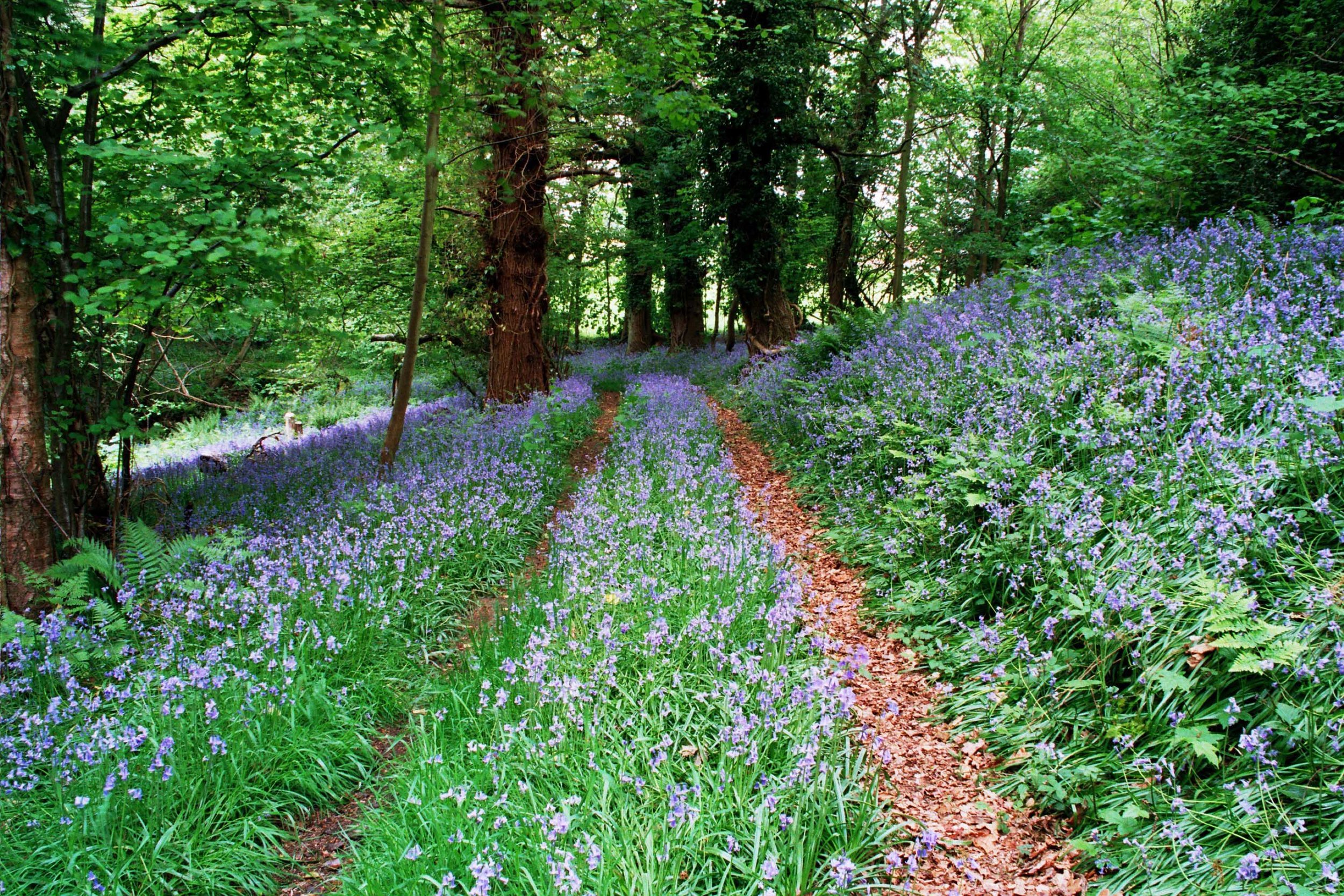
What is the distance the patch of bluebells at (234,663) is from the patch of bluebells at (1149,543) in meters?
3.53

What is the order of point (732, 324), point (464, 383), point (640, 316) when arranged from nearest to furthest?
point (464, 383)
point (732, 324)
point (640, 316)

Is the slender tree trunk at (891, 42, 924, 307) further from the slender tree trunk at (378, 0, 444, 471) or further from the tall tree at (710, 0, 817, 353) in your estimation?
the slender tree trunk at (378, 0, 444, 471)

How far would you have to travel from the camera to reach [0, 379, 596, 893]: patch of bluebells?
2.86m

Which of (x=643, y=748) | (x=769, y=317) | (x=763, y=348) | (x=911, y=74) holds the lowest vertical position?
(x=643, y=748)

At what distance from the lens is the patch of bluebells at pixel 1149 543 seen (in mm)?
2596

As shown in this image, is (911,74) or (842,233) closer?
(911,74)

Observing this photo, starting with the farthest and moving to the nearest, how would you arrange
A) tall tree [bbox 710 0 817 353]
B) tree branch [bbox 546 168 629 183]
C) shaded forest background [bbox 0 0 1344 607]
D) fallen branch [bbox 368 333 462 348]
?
1. tree branch [bbox 546 168 629 183]
2. tall tree [bbox 710 0 817 353]
3. fallen branch [bbox 368 333 462 348]
4. shaded forest background [bbox 0 0 1344 607]

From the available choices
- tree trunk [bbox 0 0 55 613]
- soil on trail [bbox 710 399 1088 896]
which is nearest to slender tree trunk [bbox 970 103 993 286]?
soil on trail [bbox 710 399 1088 896]

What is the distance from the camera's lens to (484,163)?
7.79m

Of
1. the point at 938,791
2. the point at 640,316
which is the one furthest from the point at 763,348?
the point at 938,791

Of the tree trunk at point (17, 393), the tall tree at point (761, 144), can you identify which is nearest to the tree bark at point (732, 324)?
the tall tree at point (761, 144)

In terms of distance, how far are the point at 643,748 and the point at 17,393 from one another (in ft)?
16.0

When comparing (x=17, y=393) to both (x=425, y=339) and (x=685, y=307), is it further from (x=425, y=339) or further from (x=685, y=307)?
(x=685, y=307)

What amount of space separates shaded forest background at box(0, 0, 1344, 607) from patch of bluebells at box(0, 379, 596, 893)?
1.15m
